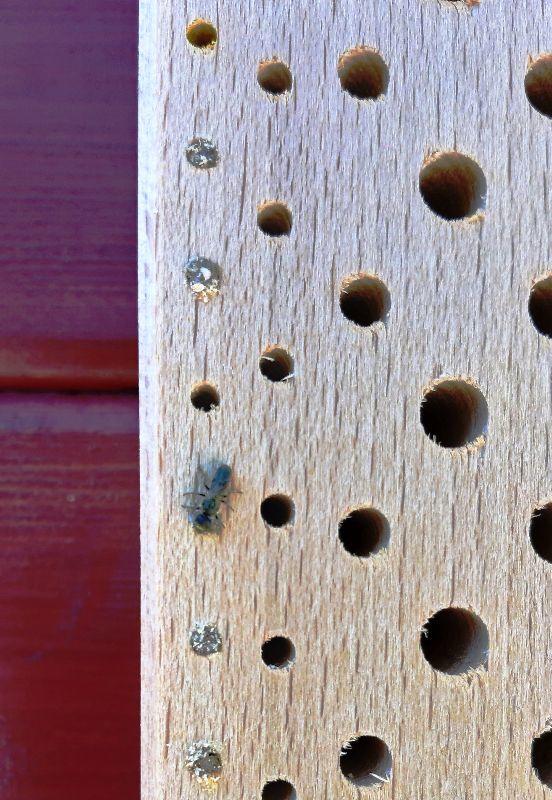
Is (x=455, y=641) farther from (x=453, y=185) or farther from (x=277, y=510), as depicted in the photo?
(x=453, y=185)

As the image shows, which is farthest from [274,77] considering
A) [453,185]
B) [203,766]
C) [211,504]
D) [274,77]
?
[203,766]

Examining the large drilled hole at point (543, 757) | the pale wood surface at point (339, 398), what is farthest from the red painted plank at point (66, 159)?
the large drilled hole at point (543, 757)

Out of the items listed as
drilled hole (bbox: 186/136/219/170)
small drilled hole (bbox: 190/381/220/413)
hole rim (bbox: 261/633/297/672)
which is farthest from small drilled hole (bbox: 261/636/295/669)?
drilled hole (bbox: 186/136/219/170)

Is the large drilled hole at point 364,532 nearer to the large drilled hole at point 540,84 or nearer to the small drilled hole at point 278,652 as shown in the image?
the small drilled hole at point 278,652

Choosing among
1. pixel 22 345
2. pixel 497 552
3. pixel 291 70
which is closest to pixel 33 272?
pixel 22 345

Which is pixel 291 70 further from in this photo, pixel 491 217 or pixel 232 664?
pixel 232 664

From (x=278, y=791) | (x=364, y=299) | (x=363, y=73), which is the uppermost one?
(x=363, y=73)

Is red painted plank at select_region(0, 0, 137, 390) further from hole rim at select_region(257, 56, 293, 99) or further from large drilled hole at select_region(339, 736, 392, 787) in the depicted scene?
large drilled hole at select_region(339, 736, 392, 787)
